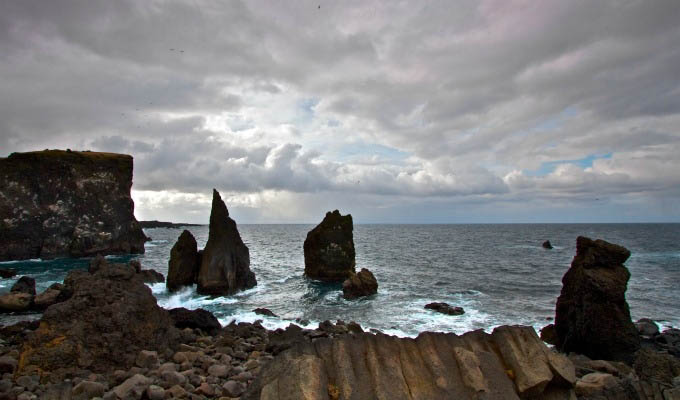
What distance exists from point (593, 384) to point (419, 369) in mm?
5125

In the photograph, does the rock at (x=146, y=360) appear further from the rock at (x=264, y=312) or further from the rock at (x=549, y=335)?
the rock at (x=549, y=335)

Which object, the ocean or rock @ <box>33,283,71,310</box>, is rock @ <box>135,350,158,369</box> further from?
rock @ <box>33,283,71,310</box>

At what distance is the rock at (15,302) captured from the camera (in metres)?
24.6

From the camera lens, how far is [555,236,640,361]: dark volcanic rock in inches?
729

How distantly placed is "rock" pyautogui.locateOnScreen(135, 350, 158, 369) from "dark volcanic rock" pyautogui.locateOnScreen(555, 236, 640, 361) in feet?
62.4

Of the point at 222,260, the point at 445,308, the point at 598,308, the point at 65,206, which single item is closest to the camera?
the point at 598,308

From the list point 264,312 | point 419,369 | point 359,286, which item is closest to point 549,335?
point 359,286

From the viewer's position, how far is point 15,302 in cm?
2475

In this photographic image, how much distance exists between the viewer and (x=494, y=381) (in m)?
6.84

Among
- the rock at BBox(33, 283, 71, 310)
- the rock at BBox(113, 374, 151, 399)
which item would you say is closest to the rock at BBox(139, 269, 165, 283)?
the rock at BBox(33, 283, 71, 310)

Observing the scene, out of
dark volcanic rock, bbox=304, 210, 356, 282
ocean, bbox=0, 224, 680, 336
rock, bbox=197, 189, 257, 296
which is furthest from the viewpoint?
dark volcanic rock, bbox=304, 210, 356, 282

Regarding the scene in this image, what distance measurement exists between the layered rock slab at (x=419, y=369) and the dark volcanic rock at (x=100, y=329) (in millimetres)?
8772

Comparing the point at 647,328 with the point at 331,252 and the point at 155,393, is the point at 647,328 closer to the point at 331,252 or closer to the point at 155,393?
the point at 155,393

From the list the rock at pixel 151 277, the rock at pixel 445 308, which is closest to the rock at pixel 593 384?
the rock at pixel 445 308
